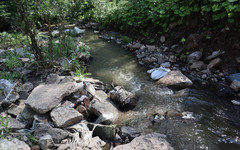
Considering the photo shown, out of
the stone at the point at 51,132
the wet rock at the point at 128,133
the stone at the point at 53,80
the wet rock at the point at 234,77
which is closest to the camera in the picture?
the stone at the point at 51,132

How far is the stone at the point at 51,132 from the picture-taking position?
2.50 metres

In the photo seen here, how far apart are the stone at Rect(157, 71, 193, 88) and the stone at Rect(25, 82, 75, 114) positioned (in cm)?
230

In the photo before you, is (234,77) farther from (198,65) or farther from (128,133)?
(128,133)

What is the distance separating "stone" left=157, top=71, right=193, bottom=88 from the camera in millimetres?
4129

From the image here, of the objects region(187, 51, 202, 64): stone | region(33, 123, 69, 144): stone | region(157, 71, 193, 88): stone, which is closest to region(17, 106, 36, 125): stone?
region(33, 123, 69, 144): stone

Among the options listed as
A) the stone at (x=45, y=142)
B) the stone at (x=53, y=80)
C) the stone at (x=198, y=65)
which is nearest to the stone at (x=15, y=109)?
the stone at (x=53, y=80)

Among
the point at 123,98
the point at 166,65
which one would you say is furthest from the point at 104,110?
the point at 166,65

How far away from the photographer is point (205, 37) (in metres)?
5.09

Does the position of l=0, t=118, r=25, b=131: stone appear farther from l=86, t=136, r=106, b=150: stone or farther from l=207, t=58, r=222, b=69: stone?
l=207, t=58, r=222, b=69: stone

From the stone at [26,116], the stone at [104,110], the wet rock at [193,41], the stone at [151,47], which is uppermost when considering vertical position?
the wet rock at [193,41]

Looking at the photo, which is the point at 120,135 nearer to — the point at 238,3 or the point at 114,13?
the point at 238,3

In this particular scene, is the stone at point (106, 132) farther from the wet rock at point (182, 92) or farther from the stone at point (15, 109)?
the wet rock at point (182, 92)

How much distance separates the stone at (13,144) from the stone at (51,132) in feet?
0.75

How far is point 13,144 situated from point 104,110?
1509 millimetres
